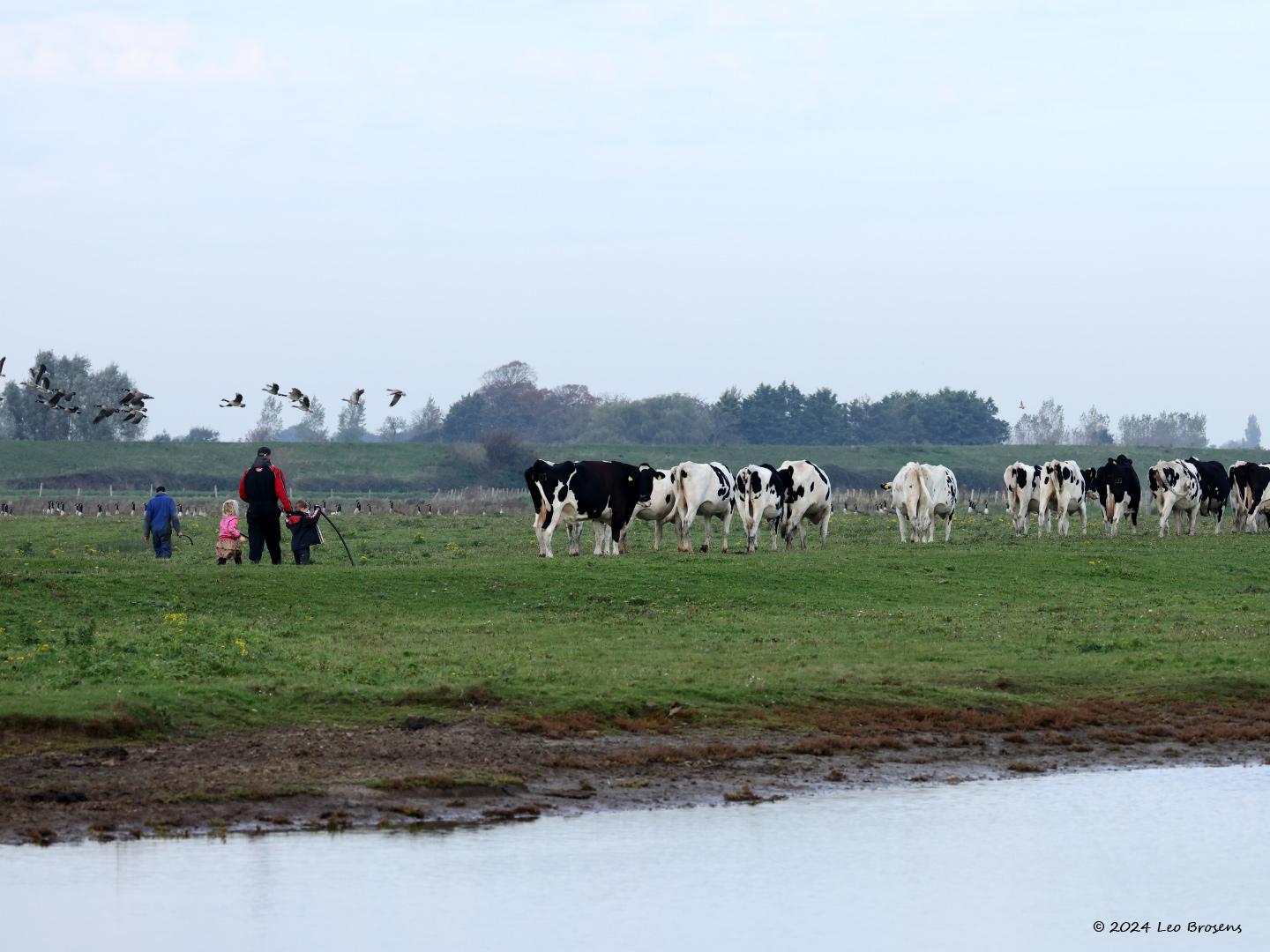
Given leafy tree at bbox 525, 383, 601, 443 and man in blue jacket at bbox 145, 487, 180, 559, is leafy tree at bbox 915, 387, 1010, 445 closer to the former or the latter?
leafy tree at bbox 525, 383, 601, 443

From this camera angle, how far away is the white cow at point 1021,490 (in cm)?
4144

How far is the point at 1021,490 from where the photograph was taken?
41.5 meters

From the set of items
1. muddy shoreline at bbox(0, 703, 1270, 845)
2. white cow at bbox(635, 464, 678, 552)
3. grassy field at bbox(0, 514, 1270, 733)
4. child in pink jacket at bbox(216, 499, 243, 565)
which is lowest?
muddy shoreline at bbox(0, 703, 1270, 845)

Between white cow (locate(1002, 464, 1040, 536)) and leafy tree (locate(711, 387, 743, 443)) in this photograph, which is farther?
leafy tree (locate(711, 387, 743, 443))

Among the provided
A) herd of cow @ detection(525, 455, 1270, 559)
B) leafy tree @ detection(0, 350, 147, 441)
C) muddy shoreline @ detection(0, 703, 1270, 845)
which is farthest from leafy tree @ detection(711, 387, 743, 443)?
muddy shoreline @ detection(0, 703, 1270, 845)

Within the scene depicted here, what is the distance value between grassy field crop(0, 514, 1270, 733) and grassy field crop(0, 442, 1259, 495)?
69.9 metres

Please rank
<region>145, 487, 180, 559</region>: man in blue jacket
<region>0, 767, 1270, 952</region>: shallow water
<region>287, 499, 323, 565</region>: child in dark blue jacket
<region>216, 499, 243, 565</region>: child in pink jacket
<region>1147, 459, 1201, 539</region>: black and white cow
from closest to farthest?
<region>0, 767, 1270, 952</region>: shallow water
<region>216, 499, 243, 565</region>: child in pink jacket
<region>287, 499, 323, 565</region>: child in dark blue jacket
<region>145, 487, 180, 559</region>: man in blue jacket
<region>1147, 459, 1201, 539</region>: black and white cow

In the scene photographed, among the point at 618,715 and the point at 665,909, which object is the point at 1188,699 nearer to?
the point at 618,715

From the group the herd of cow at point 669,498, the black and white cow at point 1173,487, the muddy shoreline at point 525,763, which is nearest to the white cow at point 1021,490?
the black and white cow at point 1173,487

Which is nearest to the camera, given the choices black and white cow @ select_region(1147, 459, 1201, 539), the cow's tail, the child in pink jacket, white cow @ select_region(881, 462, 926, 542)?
the child in pink jacket

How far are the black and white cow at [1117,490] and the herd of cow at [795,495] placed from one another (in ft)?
0.10

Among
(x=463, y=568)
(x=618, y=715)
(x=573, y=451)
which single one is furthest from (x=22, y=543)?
(x=573, y=451)

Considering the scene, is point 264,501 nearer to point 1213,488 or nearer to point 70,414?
point 1213,488

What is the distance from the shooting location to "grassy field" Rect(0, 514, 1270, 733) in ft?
59.7
